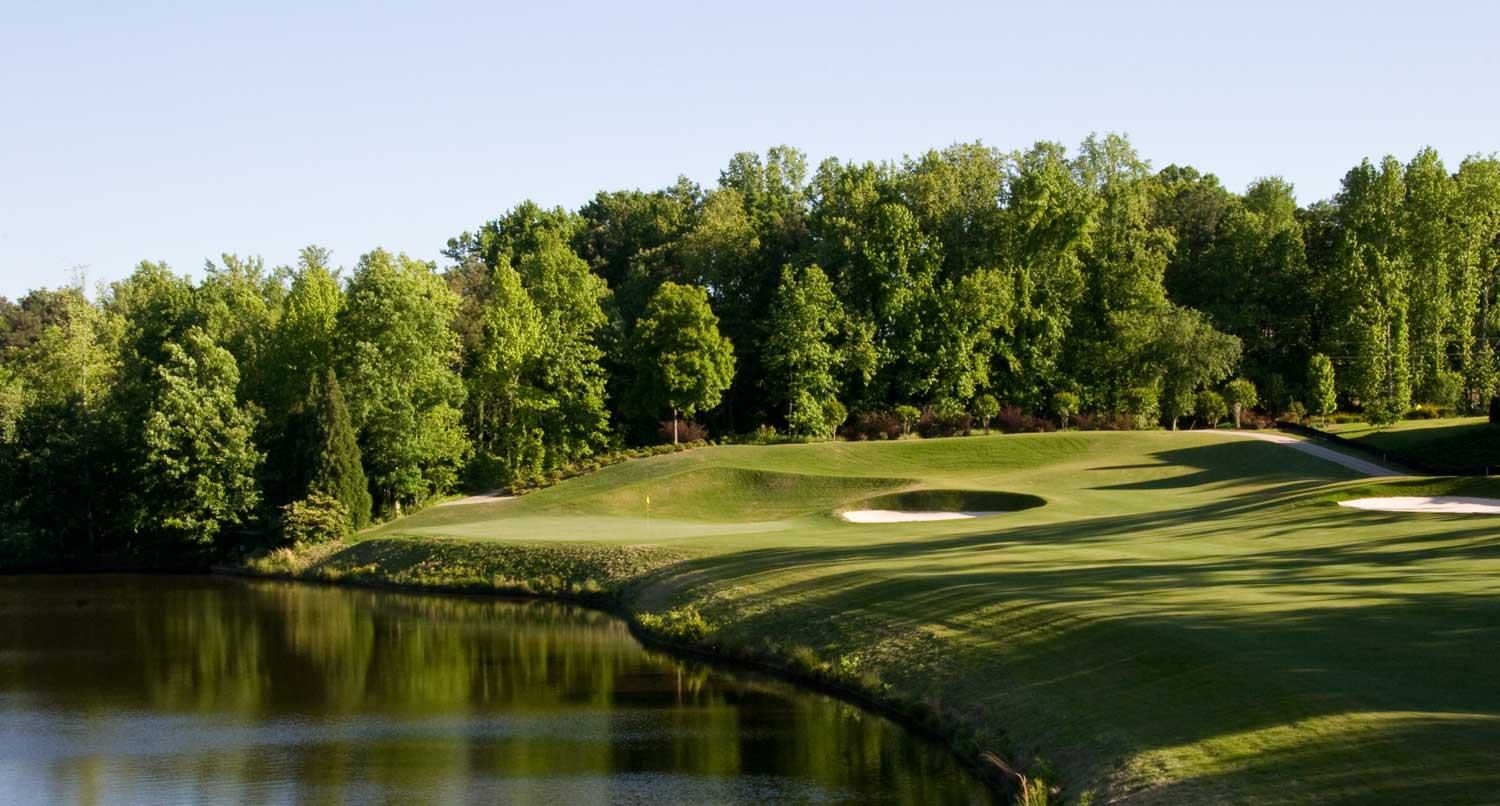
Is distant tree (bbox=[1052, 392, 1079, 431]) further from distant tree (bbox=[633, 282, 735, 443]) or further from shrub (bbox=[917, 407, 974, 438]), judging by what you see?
distant tree (bbox=[633, 282, 735, 443])

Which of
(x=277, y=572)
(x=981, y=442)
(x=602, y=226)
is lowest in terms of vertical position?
(x=277, y=572)

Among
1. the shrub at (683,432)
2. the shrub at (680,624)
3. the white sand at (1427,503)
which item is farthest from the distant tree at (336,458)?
the white sand at (1427,503)

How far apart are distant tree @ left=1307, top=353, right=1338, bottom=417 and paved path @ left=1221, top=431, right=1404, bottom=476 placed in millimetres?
6387

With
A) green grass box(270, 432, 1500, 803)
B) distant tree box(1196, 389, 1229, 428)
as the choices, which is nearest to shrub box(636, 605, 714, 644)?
green grass box(270, 432, 1500, 803)

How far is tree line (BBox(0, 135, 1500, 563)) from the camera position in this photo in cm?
5875

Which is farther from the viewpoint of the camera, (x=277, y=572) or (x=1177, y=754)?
(x=277, y=572)

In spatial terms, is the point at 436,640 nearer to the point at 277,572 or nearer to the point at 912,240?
the point at 277,572

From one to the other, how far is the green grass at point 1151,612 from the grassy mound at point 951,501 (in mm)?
428

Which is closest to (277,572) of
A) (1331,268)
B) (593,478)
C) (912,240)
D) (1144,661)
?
(593,478)

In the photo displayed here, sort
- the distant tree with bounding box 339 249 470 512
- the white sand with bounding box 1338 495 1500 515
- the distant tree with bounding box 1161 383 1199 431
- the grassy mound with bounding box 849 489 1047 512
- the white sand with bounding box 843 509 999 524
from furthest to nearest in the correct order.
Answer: the distant tree with bounding box 1161 383 1199 431 → the distant tree with bounding box 339 249 470 512 → the grassy mound with bounding box 849 489 1047 512 → the white sand with bounding box 843 509 999 524 → the white sand with bounding box 1338 495 1500 515

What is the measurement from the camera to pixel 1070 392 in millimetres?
69438

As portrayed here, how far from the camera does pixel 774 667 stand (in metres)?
28.3

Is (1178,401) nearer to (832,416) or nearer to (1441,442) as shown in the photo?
(1441,442)

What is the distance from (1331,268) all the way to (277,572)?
183 feet
